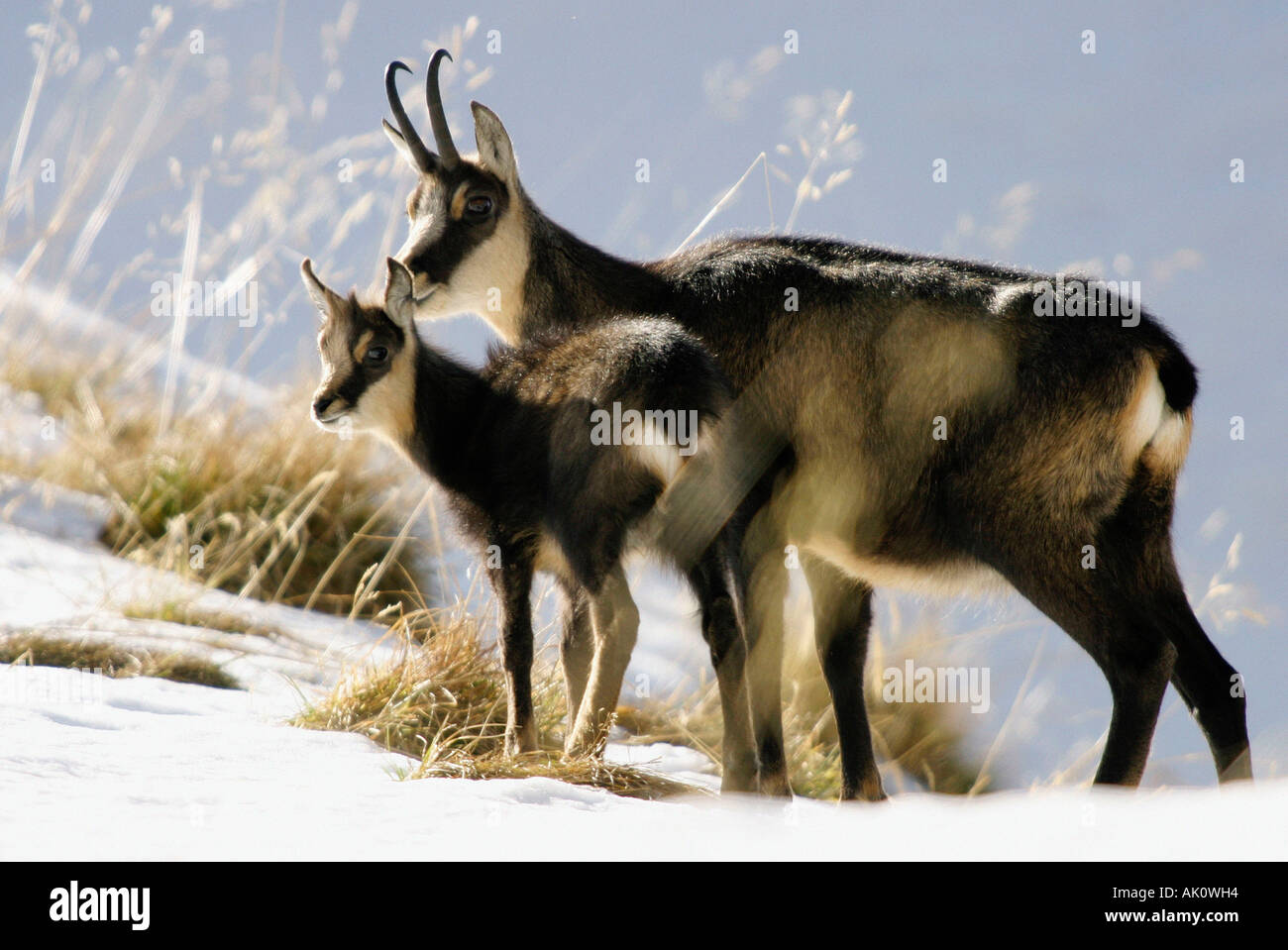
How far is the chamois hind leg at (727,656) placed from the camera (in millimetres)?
3768

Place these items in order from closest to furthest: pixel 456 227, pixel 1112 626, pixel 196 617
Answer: pixel 1112 626
pixel 456 227
pixel 196 617

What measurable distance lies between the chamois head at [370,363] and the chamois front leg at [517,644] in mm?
788

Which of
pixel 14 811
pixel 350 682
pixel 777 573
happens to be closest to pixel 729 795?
pixel 777 573

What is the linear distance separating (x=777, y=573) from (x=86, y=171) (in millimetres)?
5992

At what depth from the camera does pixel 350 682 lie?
4.73 meters

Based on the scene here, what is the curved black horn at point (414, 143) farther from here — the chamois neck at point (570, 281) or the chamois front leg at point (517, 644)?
the chamois front leg at point (517, 644)

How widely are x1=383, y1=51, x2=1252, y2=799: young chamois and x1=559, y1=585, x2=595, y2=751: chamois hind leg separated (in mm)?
38

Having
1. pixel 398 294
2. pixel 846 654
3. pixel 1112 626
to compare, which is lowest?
pixel 846 654

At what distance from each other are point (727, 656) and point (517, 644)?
819mm

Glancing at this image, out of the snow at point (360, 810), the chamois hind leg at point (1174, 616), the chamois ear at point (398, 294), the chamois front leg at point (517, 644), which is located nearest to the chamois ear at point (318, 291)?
the chamois ear at point (398, 294)

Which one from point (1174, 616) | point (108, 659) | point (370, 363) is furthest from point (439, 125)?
point (1174, 616)

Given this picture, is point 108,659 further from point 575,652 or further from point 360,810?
point 360,810

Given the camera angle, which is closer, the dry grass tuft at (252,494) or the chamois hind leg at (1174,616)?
the chamois hind leg at (1174,616)

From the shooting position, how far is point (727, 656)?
376cm
